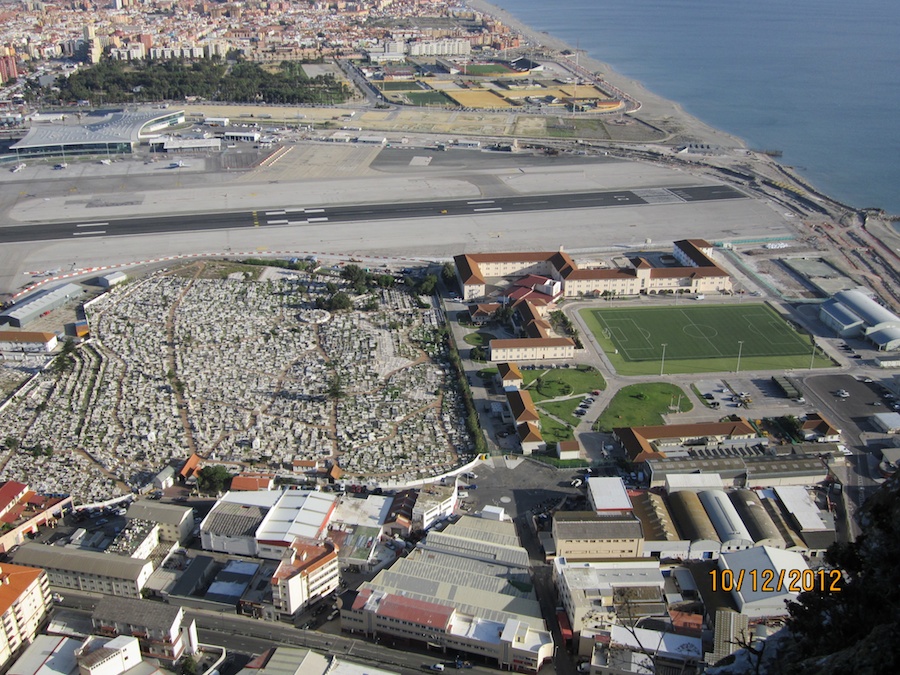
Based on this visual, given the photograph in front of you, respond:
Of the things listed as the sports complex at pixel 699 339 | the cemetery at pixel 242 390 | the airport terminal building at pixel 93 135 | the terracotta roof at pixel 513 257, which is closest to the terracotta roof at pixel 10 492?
the cemetery at pixel 242 390

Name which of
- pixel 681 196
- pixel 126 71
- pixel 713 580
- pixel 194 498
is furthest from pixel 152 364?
pixel 126 71

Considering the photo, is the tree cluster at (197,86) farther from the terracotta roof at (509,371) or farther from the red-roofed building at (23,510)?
the red-roofed building at (23,510)

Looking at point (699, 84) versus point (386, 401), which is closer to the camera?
point (386, 401)

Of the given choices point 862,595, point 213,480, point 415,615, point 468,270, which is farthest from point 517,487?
point 468,270

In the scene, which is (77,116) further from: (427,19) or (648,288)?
(427,19)

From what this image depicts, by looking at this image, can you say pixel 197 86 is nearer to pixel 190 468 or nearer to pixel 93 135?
pixel 93 135

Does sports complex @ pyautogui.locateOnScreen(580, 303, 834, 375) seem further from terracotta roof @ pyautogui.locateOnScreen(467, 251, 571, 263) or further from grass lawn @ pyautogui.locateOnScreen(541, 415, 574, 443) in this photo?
grass lawn @ pyautogui.locateOnScreen(541, 415, 574, 443)

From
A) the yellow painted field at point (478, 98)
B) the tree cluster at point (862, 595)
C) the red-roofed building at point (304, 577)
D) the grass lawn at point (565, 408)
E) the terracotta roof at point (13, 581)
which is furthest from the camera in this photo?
the yellow painted field at point (478, 98)

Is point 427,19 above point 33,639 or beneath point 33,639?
above
